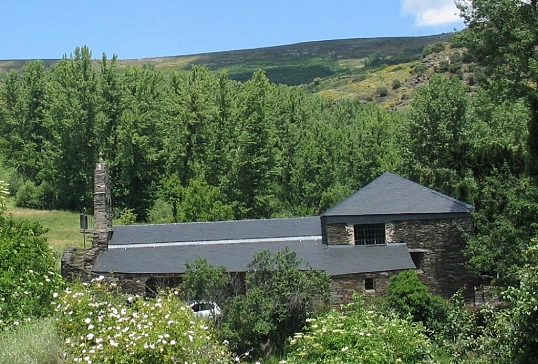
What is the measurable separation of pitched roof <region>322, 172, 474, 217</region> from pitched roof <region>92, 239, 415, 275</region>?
1.45 metres

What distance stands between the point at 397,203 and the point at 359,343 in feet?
53.4

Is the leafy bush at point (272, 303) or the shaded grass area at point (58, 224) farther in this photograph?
the shaded grass area at point (58, 224)

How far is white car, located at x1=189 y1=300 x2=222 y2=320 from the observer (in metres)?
23.6

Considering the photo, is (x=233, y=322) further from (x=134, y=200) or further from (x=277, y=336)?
(x=134, y=200)

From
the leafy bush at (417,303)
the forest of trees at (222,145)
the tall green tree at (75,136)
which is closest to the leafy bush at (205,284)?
the leafy bush at (417,303)

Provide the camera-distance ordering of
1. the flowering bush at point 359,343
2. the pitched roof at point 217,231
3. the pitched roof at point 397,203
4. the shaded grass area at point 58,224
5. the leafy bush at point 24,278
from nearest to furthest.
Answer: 1. the flowering bush at point 359,343
2. the leafy bush at point 24,278
3. the pitched roof at point 397,203
4. the pitched roof at point 217,231
5. the shaded grass area at point 58,224

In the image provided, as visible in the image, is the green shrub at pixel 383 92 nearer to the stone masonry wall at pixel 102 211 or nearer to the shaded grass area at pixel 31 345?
the stone masonry wall at pixel 102 211

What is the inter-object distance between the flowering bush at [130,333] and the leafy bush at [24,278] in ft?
4.63

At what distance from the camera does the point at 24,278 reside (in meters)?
14.8

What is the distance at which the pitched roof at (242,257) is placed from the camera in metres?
26.9

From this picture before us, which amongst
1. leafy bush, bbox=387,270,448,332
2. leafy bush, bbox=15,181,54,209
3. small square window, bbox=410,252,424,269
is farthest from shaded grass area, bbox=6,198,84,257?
leafy bush, bbox=387,270,448,332

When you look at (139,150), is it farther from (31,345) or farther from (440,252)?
(31,345)

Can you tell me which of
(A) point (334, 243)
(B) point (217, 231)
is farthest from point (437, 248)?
(B) point (217, 231)

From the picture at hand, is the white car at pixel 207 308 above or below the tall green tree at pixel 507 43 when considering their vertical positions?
below
